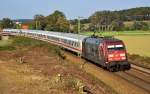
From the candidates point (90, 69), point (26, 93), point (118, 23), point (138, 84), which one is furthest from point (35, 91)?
point (118, 23)

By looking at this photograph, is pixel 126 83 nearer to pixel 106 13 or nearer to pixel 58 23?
pixel 58 23

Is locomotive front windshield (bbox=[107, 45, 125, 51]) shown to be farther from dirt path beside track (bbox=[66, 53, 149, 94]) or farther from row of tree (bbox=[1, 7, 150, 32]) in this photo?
row of tree (bbox=[1, 7, 150, 32])

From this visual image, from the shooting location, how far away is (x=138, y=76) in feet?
120

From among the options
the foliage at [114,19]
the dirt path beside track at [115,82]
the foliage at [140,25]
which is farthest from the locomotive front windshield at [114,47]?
the foliage at [140,25]

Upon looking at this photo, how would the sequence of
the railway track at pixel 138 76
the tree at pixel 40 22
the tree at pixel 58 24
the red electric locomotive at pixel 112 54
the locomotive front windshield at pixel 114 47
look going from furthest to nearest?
the tree at pixel 40 22 → the tree at pixel 58 24 → the locomotive front windshield at pixel 114 47 → the red electric locomotive at pixel 112 54 → the railway track at pixel 138 76

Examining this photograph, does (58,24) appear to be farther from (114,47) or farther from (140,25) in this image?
(114,47)

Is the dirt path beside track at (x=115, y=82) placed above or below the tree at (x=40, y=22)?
below

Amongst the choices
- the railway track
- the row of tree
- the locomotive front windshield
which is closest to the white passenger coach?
the locomotive front windshield

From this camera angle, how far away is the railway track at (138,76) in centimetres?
3187

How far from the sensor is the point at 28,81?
25828mm

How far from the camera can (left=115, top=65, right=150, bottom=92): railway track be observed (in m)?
31.9

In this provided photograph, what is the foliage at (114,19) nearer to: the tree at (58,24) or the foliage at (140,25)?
the foliage at (140,25)

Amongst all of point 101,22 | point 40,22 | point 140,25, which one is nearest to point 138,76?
point 140,25

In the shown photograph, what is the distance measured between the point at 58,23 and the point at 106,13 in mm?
23084
